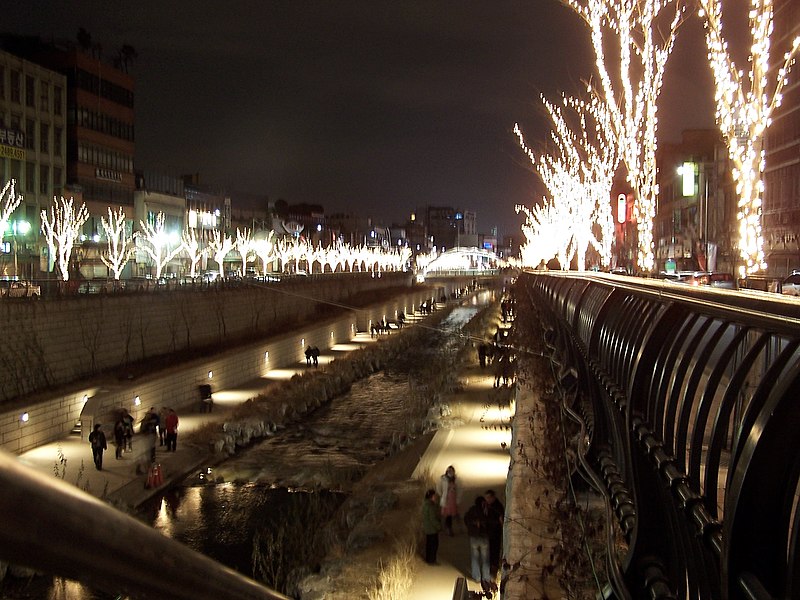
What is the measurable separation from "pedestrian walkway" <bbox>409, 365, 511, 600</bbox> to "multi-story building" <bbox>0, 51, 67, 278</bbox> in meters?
35.1

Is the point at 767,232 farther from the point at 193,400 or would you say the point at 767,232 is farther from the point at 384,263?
the point at 384,263

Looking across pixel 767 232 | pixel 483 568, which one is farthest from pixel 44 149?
pixel 483 568

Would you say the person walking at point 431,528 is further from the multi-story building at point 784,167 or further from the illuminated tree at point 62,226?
the multi-story building at point 784,167

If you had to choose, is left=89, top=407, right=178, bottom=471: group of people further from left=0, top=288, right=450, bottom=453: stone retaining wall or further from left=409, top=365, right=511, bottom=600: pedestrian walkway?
left=409, top=365, right=511, bottom=600: pedestrian walkway

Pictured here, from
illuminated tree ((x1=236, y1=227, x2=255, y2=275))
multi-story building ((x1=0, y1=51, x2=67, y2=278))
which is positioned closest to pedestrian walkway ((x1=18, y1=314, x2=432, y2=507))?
multi-story building ((x1=0, y1=51, x2=67, y2=278))

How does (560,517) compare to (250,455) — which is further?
(250,455)

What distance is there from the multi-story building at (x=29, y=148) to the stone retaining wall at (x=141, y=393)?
713 inches

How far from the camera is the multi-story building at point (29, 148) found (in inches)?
1967

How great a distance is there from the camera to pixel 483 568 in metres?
10.6

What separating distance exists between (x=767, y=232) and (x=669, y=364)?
54641 millimetres

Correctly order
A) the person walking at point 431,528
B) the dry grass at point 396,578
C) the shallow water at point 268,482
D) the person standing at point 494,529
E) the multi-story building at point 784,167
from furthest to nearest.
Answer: the multi-story building at point 784,167 < the shallow water at point 268,482 < the person walking at point 431,528 < the person standing at point 494,529 < the dry grass at point 396,578

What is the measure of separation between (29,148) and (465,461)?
154 feet

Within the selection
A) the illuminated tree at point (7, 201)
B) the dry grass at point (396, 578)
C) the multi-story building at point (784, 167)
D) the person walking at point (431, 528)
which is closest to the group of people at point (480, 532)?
the person walking at point (431, 528)

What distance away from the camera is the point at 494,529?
1094 cm
